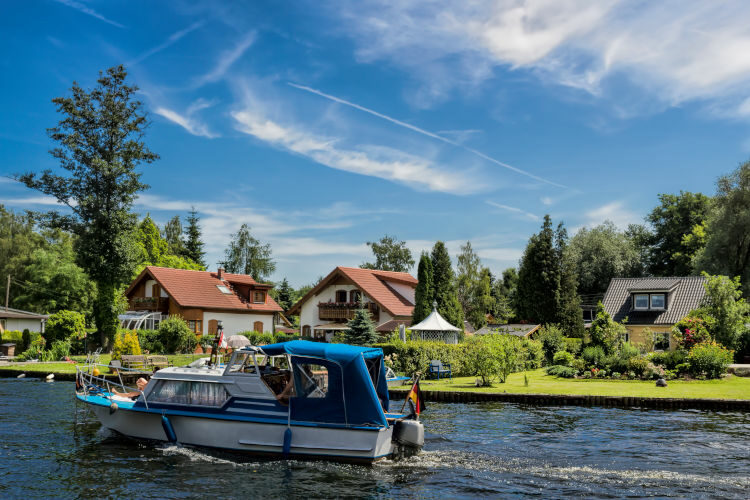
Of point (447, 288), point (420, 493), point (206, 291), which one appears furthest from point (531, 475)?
point (206, 291)

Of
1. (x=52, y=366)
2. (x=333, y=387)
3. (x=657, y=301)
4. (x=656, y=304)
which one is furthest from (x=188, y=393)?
(x=657, y=301)

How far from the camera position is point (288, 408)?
15.4m

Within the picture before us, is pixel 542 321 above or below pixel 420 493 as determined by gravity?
above

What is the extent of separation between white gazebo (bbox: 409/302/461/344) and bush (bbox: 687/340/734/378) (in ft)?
45.2

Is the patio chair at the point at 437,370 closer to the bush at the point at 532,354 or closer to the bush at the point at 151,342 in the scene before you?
the bush at the point at 532,354

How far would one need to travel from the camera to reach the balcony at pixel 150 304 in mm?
57325

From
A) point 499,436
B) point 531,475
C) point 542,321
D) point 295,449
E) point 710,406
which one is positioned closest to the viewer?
point 531,475

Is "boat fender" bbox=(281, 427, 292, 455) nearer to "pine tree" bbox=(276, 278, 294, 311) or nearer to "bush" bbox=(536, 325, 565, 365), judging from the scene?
"bush" bbox=(536, 325, 565, 365)

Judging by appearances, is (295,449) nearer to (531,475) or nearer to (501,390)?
(531,475)

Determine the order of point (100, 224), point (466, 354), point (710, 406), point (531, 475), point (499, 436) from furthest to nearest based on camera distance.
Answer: point (100, 224) → point (466, 354) → point (710, 406) → point (499, 436) → point (531, 475)

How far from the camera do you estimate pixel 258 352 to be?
52.5 ft

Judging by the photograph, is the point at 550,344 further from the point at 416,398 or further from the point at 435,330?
the point at 416,398

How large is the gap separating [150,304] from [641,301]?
4270 cm

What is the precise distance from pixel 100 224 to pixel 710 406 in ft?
133
